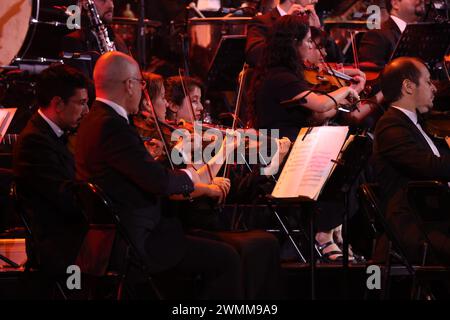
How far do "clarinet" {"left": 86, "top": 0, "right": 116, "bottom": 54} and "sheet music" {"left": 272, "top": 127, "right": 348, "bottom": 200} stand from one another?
97.9 inches

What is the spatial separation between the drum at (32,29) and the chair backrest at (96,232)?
2.48m

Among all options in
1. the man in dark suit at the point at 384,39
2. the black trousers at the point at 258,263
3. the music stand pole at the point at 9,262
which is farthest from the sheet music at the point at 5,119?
the man in dark suit at the point at 384,39

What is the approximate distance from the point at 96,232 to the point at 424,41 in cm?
346

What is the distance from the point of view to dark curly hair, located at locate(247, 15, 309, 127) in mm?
6082

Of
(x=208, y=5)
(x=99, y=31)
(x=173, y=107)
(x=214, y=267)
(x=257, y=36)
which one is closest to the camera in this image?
(x=214, y=267)

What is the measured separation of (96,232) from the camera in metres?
4.30

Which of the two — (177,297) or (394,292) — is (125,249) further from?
(394,292)

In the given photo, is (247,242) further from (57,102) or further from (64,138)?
(57,102)

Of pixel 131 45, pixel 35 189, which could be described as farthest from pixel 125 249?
pixel 131 45

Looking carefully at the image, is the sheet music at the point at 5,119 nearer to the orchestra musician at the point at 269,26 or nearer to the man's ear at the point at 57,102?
the man's ear at the point at 57,102

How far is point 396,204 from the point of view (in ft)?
16.4

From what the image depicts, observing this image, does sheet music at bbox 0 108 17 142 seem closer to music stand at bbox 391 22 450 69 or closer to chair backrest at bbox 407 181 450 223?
chair backrest at bbox 407 181 450 223

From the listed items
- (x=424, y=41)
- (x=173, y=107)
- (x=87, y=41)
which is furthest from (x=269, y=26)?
(x=87, y=41)

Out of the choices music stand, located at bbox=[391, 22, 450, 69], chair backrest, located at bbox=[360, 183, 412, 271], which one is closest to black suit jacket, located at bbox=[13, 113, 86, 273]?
chair backrest, located at bbox=[360, 183, 412, 271]
